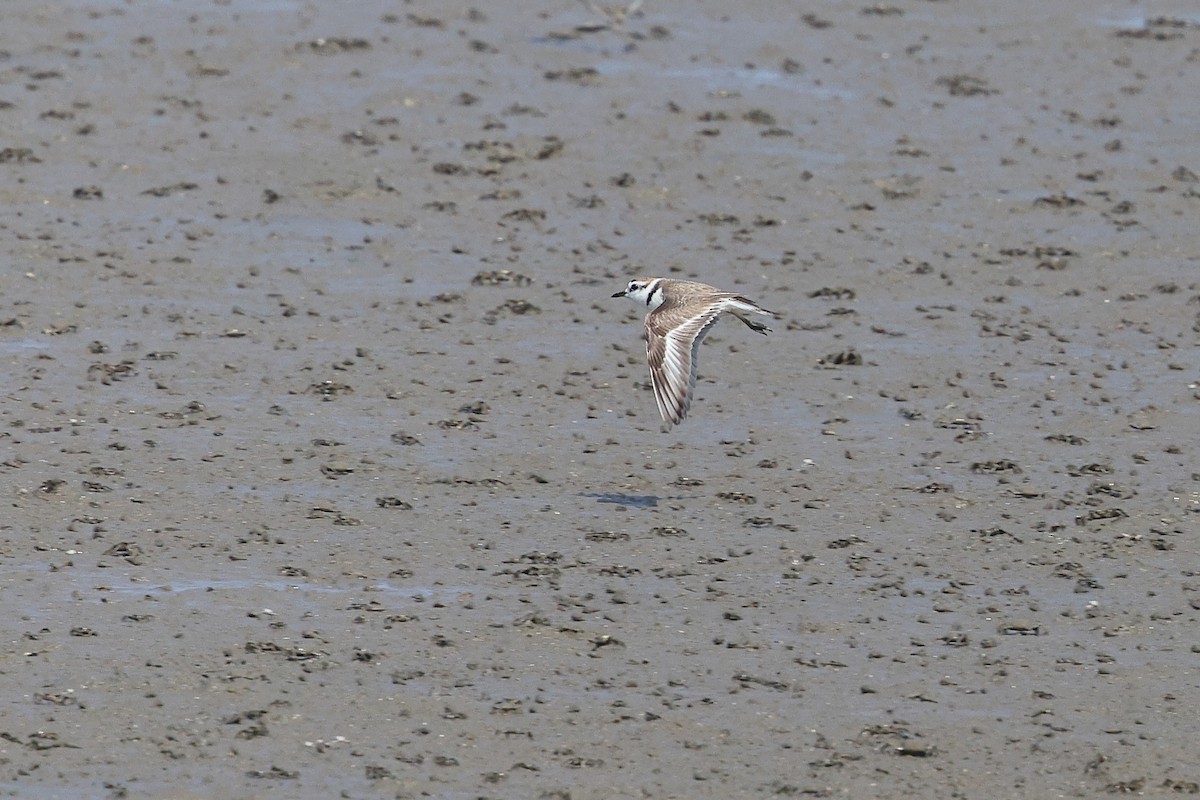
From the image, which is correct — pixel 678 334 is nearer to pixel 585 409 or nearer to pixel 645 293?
pixel 585 409

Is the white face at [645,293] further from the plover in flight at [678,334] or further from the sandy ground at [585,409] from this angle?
the sandy ground at [585,409]

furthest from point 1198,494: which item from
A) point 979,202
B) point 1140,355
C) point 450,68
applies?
point 450,68

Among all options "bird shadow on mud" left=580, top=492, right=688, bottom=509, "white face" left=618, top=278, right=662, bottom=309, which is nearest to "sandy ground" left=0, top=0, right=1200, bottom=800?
"bird shadow on mud" left=580, top=492, right=688, bottom=509

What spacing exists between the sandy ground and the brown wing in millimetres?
676

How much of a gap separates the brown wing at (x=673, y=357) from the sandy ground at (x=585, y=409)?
676 mm

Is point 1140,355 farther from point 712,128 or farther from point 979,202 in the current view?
point 712,128

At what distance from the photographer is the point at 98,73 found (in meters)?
22.2

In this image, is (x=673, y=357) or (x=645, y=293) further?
(x=645, y=293)

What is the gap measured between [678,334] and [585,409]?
1584 millimetres

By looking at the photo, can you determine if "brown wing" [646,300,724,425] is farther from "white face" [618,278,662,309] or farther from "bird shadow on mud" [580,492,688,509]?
"white face" [618,278,662,309]

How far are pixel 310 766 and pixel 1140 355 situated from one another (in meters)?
8.61

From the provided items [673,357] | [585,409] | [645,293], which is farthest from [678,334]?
[645,293]

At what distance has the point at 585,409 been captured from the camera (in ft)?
49.6

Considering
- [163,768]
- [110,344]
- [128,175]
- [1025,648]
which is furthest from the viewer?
[128,175]
